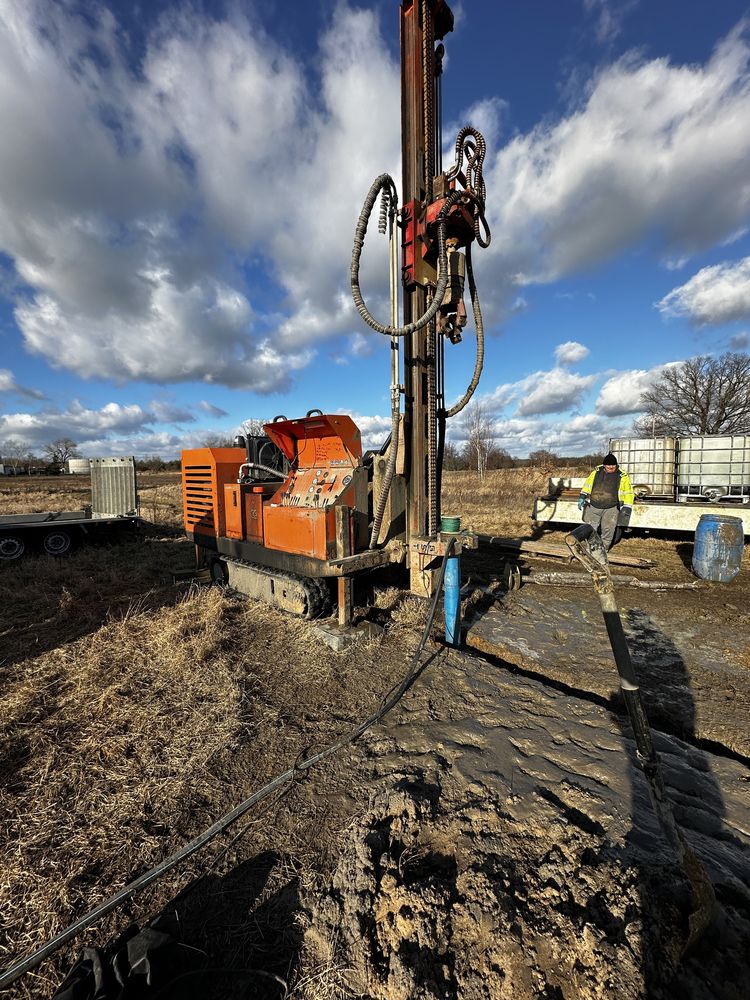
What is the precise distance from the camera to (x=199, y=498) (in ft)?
24.4

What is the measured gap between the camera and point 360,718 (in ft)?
11.1

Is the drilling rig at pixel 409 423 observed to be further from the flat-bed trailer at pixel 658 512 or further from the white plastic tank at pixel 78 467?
the white plastic tank at pixel 78 467

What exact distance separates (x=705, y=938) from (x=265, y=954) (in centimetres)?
173

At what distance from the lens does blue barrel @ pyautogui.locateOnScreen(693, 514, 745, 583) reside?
757 centimetres

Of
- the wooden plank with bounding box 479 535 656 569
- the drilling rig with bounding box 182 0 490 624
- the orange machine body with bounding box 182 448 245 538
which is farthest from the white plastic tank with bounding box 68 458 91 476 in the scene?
the wooden plank with bounding box 479 535 656 569

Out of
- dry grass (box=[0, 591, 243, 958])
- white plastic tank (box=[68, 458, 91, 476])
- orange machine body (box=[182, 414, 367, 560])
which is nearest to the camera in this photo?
dry grass (box=[0, 591, 243, 958])

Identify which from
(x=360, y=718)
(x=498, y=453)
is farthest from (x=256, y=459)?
(x=498, y=453)

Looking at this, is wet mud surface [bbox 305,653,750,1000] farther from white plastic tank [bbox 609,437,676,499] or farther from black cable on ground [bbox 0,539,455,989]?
white plastic tank [bbox 609,437,676,499]

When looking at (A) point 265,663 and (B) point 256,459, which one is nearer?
(A) point 265,663

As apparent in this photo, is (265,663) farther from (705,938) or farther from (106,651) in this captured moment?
(705,938)

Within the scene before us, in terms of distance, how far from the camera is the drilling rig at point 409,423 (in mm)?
4840

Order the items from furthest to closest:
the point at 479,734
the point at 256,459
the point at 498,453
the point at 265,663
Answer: the point at 498,453
the point at 256,459
the point at 265,663
the point at 479,734

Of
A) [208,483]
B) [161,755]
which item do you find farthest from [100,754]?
[208,483]

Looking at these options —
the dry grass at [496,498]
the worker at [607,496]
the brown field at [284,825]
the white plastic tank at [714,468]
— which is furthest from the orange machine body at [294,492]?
A: the white plastic tank at [714,468]
